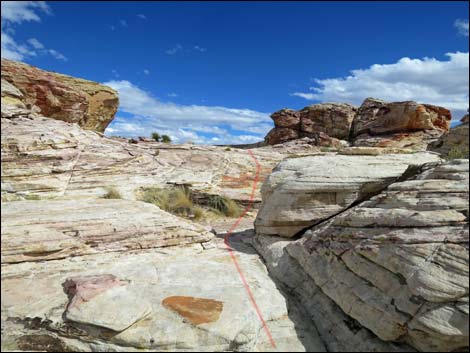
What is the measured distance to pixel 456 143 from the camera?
945 cm

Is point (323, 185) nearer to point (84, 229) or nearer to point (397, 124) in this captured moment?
point (84, 229)

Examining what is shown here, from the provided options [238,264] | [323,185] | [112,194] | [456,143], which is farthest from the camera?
[112,194]

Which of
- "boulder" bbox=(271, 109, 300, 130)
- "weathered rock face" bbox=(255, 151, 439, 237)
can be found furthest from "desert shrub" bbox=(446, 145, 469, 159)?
"boulder" bbox=(271, 109, 300, 130)

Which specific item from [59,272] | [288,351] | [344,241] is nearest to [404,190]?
[344,241]

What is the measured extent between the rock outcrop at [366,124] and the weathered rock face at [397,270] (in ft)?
68.5

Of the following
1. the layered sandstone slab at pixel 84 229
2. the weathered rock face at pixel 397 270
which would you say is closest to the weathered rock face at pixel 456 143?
the weathered rock face at pixel 397 270

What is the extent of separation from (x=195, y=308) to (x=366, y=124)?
1258 inches

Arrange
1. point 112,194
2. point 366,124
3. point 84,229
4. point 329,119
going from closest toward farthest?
point 84,229 → point 112,194 → point 366,124 → point 329,119

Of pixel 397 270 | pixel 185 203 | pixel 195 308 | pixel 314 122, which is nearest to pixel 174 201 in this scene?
pixel 185 203

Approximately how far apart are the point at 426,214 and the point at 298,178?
3.71 m

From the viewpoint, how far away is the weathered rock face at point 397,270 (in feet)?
16.6

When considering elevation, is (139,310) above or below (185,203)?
below

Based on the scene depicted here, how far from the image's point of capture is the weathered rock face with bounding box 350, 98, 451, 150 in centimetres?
2931

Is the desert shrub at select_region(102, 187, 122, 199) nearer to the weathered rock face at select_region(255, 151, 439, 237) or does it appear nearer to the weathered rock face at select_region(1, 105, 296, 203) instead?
the weathered rock face at select_region(1, 105, 296, 203)
